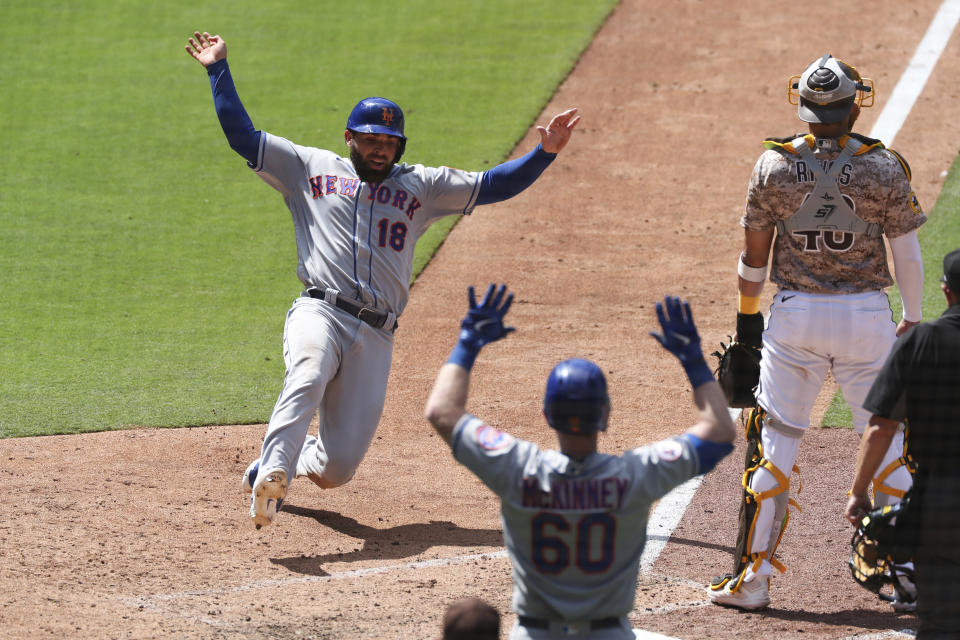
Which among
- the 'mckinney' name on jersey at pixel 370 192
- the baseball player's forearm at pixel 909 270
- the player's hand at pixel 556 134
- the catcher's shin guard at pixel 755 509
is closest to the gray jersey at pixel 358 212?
the 'mckinney' name on jersey at pixel 370 192

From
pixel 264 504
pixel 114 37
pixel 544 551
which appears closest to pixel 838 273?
pixel 544 551

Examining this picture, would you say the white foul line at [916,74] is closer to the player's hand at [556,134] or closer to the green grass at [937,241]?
the green grass at [937,241]

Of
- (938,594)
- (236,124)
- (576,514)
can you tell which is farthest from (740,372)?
(236,124)

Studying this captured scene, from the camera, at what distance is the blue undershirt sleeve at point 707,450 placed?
3.38 metres

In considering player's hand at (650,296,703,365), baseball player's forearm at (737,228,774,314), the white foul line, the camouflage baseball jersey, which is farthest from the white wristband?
the white foul line

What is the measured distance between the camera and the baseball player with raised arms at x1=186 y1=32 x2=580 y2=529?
5984 mm

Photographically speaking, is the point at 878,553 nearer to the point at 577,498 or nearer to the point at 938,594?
the point at 938,594

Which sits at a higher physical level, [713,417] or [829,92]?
[829,92]

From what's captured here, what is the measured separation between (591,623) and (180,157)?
10.1 meters

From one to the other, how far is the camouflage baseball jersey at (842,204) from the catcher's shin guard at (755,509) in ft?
2.25

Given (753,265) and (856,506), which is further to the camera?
(753,265)

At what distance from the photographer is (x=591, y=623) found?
333 centimetres

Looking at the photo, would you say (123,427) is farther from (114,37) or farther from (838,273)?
(114,37)

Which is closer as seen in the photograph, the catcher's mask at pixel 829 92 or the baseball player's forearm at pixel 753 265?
the catcher's mask at pixel 829 92
